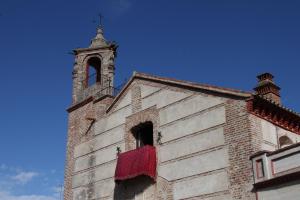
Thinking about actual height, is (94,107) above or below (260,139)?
above

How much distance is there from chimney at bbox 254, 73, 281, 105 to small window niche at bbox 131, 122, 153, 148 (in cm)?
565

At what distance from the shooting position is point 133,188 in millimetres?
19875

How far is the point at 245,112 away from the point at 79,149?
1039 centimetres

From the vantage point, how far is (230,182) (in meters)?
16.2

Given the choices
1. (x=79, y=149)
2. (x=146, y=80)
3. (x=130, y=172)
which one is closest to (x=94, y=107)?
(x=79, y=149)

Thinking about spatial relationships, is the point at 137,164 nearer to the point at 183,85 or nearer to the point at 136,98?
the point at 136,98

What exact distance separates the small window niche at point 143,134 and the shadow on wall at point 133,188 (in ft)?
6.02

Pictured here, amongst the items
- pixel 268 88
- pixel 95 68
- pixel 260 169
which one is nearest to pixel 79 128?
pixel 95 68

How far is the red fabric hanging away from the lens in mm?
19062

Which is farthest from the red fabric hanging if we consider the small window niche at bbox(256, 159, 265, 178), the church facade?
the small window niche at bbox(256, 159, 265, 178)

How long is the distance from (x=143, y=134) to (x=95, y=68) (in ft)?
23.4

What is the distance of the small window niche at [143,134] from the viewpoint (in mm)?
21156

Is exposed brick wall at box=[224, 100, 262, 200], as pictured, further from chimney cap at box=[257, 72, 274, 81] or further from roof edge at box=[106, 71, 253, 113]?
chimney cap at box=[257, 72, 274, 81]

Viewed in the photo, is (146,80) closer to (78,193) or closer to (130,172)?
(130,172)
